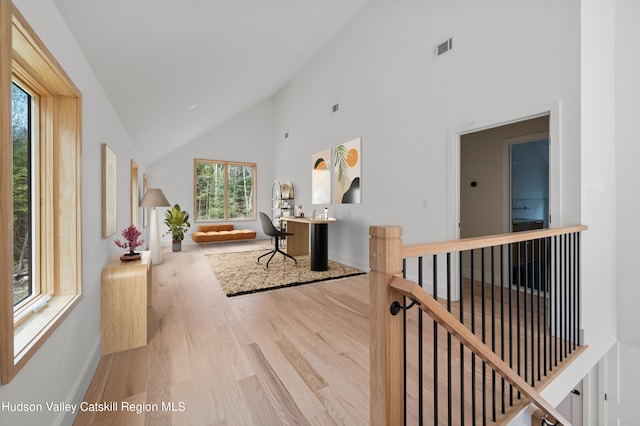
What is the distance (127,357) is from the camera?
2010mm

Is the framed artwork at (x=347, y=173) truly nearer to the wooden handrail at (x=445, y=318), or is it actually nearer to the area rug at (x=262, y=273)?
the area rug at (x=262, y=273)

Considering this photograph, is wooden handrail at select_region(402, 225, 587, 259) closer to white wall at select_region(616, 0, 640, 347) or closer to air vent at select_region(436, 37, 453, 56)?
white wall at select_region(616, 0, 640, 347)

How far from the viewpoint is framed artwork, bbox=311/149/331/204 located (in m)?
5.38

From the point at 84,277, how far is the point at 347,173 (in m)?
3.83

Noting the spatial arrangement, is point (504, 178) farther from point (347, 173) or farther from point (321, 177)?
point (321, 177)

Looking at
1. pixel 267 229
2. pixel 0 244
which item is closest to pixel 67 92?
pixel 0 244

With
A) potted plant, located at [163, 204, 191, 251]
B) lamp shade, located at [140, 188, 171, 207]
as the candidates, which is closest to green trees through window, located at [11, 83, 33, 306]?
lamp shade, located at [140, 188, 171, 207]

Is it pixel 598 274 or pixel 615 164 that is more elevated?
pixel 615 164

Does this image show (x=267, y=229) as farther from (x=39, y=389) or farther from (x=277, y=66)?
(x=39, y=389)

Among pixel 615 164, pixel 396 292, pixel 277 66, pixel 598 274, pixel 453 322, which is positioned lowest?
pixel 598 274

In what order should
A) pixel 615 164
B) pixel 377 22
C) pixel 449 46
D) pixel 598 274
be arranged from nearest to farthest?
1. pixel 598 274
2. pixel 615 164
3. pixel 449 46
4. pixel 377 22

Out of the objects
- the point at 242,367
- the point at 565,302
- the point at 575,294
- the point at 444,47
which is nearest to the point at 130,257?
the point at 242,367

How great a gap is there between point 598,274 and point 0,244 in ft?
12.4

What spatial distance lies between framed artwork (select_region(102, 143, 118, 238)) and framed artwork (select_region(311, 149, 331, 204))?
3523 millimetres
